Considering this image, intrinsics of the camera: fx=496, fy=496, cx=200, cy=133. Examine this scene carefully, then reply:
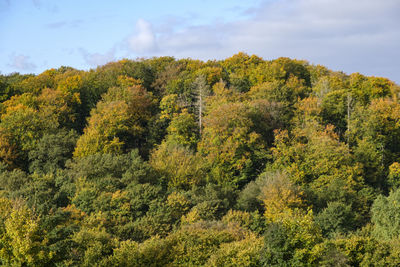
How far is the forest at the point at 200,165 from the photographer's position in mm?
40875

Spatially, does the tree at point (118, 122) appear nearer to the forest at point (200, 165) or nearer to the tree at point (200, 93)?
the forest at point (200, 165)

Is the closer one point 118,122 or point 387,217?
point 387,217

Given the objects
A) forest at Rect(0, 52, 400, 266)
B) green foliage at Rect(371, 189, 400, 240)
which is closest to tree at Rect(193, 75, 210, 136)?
forest at Rect(0, 52, 400, 266)

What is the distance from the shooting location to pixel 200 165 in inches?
2800

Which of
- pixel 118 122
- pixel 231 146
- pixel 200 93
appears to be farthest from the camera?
pixel 200 93

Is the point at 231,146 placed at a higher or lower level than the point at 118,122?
lower

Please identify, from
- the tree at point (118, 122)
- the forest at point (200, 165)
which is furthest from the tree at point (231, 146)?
the tree at point (118, 122)

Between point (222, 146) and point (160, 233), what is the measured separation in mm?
26268

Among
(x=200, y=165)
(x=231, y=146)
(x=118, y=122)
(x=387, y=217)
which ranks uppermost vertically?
(x=118, y=122)

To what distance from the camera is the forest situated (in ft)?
134

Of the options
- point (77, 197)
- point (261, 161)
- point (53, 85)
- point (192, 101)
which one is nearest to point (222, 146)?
point (261, 161)

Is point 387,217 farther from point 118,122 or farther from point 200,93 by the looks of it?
point 118,122

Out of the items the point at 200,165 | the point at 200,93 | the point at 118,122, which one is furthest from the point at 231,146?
A: the point at 118,122

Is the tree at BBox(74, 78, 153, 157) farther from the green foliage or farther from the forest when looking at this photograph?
the green foliage
